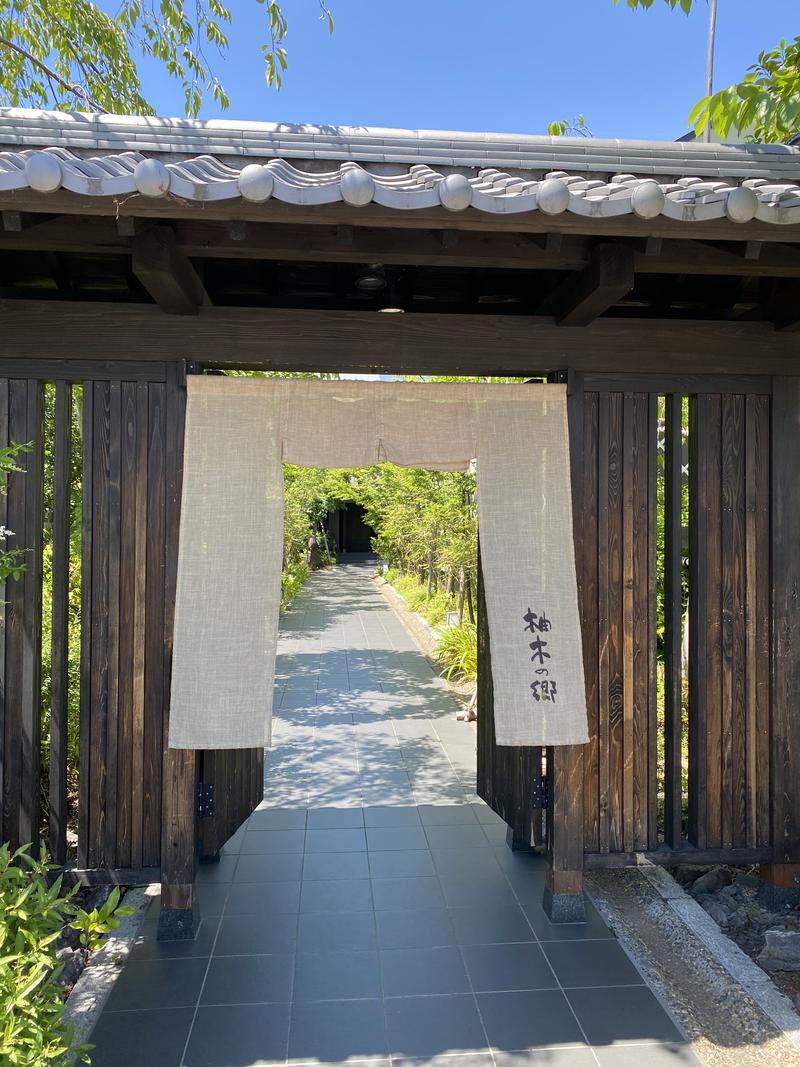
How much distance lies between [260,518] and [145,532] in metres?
0.67

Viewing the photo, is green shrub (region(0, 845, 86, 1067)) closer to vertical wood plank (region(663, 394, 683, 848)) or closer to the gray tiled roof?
the gray tiled roof

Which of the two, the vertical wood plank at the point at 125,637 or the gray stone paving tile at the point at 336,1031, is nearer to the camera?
the gray stone paving tile at the point at 336,1031

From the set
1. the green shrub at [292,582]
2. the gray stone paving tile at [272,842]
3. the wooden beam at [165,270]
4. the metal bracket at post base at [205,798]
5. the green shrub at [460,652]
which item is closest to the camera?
the wooden beam at [165,270]

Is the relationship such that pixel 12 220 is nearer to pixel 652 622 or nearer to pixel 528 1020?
pixel 652 622

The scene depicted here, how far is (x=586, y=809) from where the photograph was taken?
13.2ft

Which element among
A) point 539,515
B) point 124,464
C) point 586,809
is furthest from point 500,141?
point 586,809

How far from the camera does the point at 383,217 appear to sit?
2.54 m

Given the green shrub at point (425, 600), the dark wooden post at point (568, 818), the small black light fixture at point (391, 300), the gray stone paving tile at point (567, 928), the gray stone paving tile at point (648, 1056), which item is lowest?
the gray stone paving tile at point (648, 1056)

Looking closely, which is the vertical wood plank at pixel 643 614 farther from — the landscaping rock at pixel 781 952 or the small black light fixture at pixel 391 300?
the small black light fixture at pixel 391 300

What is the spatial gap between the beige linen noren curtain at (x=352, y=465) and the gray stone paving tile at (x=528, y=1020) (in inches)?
44.8

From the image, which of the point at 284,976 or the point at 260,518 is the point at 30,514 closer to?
the point at 260,518

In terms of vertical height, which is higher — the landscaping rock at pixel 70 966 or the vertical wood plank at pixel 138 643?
the vertical wood plank at pixel 138 643

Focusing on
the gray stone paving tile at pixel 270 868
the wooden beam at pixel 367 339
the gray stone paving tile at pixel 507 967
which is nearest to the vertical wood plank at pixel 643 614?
the wooden beam at pixel 367 339

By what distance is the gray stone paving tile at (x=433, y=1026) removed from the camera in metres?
2.90
